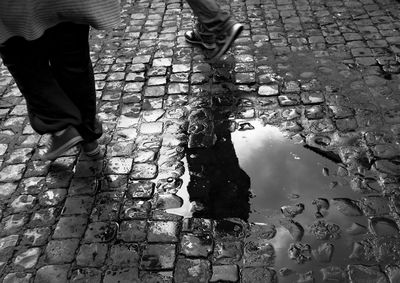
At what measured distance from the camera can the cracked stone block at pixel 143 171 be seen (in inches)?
125

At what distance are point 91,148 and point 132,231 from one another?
84cm

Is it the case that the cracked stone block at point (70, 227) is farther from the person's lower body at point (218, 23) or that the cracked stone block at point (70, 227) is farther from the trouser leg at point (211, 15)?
the trouser leg at point (211, 15)

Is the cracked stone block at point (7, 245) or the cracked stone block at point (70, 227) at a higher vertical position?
the cracked stone block at point (7, 245)

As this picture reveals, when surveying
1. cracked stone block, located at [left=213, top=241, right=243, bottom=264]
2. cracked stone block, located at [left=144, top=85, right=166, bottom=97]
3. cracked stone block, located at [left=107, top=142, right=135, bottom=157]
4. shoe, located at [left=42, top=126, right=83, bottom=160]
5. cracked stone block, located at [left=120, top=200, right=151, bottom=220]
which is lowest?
cracked stone block, located at [left=144, top=85, right=166, bottom=97]

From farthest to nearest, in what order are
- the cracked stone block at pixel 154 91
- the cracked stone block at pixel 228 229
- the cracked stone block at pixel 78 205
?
1. the cracked stone block at pixel 154 91
2. the cracked stone block at pixel 78 205
3. the cracked stone block at pixel 228 229

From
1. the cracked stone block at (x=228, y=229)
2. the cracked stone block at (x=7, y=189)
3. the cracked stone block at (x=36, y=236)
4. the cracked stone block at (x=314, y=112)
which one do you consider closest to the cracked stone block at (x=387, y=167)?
the cracked stone block at (x=314, y=112)

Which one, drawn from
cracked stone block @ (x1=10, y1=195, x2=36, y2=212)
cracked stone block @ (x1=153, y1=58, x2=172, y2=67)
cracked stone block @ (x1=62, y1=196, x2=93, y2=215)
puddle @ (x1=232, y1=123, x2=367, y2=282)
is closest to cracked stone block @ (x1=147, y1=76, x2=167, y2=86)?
cracked stone block @ (x1=153, y1=58, x2=172, y2=67)

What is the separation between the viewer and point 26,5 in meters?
2.58

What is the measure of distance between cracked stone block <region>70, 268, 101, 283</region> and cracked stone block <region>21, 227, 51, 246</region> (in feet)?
1.18

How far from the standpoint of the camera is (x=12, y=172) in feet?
10.9

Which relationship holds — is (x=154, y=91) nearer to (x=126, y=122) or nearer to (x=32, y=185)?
(x=126, y=122)

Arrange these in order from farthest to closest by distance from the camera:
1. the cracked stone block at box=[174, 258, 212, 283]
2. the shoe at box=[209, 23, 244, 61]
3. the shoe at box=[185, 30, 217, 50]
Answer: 1. the shoe at box=[185, 30, 217, 50]
2. the shoe at box=[209, 23, 244, 61]
3. the cracked stone block at box=[174, 258, 212, 283]

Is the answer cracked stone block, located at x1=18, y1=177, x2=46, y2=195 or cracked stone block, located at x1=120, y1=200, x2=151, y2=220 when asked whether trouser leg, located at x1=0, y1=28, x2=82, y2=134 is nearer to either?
cracked stone block, located at x1=18, y1=177, x2=46, y2=195

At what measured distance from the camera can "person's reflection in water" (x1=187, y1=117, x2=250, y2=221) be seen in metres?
2.88
